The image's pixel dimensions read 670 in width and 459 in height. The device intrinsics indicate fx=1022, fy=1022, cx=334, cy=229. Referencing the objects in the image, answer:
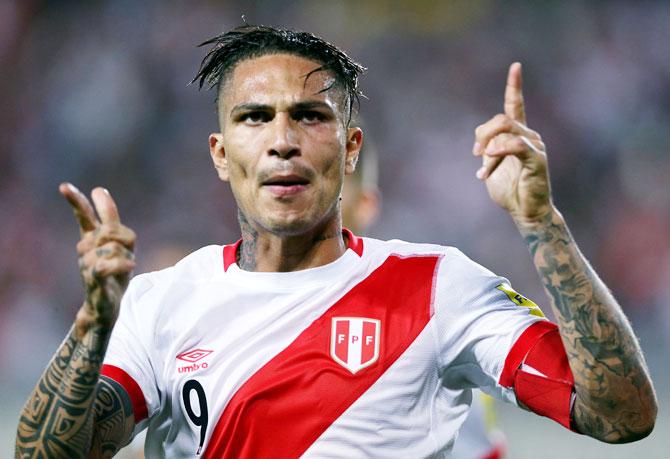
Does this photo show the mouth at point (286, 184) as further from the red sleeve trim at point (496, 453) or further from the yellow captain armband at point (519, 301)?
the red sleeve trim at point (496, 453)

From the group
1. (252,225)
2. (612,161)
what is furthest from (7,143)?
(252,225)

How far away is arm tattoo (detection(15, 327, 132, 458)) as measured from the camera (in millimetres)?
2574

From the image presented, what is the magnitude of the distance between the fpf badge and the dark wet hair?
0.67 meters

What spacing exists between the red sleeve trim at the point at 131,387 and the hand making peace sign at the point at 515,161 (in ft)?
3.74

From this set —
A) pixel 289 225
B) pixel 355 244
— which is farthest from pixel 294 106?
pixel 355 244

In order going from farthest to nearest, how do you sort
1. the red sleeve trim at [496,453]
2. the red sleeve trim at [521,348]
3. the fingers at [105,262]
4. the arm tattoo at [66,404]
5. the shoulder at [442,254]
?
the red sleeve trim at [496,453] → the shoulder at [442,254] → the red sleeve trim at [521,348] → the arm tattoo at [66,404] → the fingers at [105,262]

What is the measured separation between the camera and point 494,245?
884cm

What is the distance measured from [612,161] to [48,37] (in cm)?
531

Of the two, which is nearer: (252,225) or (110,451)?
(110,451)

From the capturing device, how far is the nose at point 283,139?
290cm

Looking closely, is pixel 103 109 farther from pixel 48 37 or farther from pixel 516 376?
pixel 516 376

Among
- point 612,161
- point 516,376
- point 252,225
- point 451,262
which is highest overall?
point 612,161

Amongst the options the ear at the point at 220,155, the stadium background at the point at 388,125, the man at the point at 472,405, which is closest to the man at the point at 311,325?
the ear at the point at 220,155

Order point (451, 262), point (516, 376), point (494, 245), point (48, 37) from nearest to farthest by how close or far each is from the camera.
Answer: point (516, 376), point (451, 262), point (494, 245), point (48, 37)
